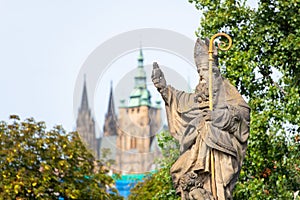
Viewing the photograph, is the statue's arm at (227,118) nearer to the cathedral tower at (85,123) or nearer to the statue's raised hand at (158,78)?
the statue's raised hand at (158,78)


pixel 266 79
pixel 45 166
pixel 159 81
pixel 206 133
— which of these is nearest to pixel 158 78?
pixel 159 81

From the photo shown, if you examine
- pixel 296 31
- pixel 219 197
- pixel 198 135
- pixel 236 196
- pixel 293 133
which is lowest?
pixel 219 197

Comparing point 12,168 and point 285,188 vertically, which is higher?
point 12,168

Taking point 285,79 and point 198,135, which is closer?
point 198,135

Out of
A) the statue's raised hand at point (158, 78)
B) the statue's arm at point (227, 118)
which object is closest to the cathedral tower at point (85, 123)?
the statue's raised hand at point (158, 78)

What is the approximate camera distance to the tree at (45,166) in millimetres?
33688

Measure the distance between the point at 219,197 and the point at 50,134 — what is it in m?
22.7

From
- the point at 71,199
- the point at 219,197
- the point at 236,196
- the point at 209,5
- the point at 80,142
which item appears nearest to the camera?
the point at 219,197

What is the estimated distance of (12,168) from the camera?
34.9 metres

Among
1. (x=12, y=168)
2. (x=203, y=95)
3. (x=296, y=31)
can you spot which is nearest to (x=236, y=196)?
(x=296, y=31)

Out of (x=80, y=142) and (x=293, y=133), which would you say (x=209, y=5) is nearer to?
(x=293, y=133)

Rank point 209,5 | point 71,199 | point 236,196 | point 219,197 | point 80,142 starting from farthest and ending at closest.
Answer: point 80,142
point 71,199
point 209,5
point 236,196
point 219,197

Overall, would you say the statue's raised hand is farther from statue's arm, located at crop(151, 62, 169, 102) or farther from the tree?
the tree

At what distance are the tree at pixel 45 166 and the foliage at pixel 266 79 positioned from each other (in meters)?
9.97
